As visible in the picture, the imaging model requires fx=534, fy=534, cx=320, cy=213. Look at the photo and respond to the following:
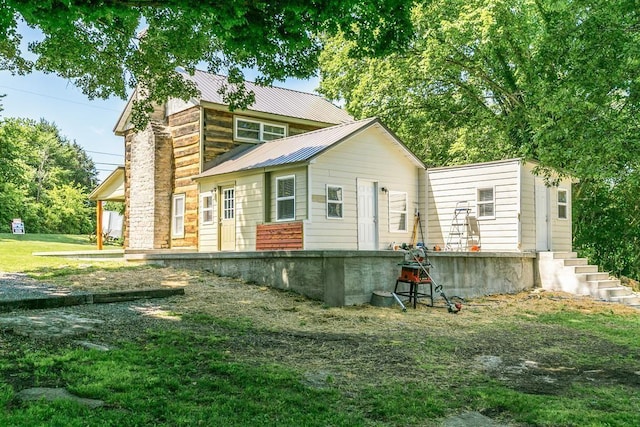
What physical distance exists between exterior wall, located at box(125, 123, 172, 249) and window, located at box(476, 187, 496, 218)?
10910mm

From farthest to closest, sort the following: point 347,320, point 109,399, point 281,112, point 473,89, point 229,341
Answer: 1. point 473,89
2. point 281,112
3. point 347,320
4. point 229,341
5. point 109,399

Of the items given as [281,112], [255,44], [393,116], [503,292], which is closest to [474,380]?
[255,44]

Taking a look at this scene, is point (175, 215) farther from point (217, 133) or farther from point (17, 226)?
→ point (17, 226)

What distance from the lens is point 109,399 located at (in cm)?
420

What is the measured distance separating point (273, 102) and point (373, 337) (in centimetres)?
1452

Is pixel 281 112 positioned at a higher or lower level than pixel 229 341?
higher

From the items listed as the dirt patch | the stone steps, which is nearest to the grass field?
the dirt patch

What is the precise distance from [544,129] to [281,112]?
11762 millimetres

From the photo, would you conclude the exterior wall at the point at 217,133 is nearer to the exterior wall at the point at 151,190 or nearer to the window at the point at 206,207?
the window at the point at 206,207

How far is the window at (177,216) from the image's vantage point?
1920 centimetres

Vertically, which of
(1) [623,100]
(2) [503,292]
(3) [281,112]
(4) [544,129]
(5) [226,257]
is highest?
(3) [281,112]

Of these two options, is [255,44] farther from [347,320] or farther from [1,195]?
[1,195]

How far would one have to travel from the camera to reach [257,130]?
64.2 ft

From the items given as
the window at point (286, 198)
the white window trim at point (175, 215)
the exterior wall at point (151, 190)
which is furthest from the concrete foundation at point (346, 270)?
the exterior wall at point (151, 190)
